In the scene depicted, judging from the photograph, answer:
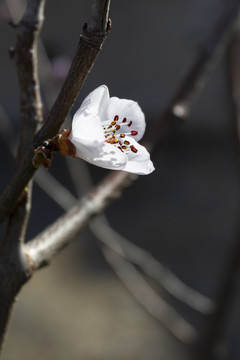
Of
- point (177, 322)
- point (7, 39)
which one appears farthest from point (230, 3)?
point (7, 39)

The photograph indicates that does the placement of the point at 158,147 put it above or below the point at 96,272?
above

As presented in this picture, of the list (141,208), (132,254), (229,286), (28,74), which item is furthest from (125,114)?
(141,208)

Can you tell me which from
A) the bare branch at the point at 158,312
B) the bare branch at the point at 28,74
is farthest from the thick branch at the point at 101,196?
the bare branch at the point at 158,312

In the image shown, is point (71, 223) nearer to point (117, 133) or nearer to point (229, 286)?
point (117, 133)

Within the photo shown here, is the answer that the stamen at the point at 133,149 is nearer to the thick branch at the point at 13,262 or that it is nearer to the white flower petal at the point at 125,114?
the white flower petal at the point at 125,114

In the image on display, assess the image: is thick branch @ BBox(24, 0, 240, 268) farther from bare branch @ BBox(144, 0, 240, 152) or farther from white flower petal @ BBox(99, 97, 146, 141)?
white flower petal @ BBox(99, 97, 146, 141)

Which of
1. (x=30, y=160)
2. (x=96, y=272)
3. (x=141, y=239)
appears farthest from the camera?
(x=141, y=239)

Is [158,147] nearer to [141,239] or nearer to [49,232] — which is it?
[49,232]
